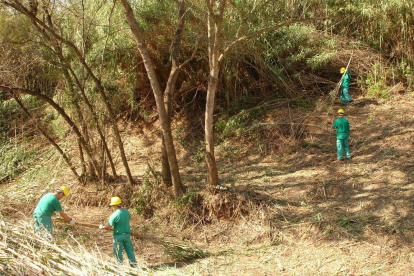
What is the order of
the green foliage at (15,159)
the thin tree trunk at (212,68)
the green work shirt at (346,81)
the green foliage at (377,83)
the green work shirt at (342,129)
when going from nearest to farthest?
the thin tree trunk at (212,68) → the green foliage at (15,159) → the green work shirt at (342,129) → the green work shirt at (346,81) → the green foliage at (377,83)

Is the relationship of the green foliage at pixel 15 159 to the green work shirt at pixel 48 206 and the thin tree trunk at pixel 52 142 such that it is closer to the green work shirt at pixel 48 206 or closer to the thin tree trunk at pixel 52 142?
the thin tree trunk at pixel 52 142

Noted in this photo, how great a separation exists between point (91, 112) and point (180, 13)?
Result: 2962 mm

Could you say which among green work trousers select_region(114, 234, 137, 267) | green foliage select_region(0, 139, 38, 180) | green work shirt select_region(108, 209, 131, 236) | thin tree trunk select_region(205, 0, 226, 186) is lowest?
green work trousers select_region(114, 234, 137, 267)

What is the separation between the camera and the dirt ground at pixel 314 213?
244 inches

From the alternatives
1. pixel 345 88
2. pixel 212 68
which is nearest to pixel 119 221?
pixel 212 68

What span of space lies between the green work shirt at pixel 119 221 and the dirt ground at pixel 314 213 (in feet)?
2.60

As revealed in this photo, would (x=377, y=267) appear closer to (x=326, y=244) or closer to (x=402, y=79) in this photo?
(x=326, y=244)

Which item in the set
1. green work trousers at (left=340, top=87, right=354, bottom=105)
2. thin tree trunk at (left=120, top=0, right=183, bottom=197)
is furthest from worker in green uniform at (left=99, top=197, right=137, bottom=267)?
green work trousers at (left=340, top=87, right=354, bottom=105)

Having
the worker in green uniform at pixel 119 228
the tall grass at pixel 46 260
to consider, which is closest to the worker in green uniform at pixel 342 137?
the worker in green uniform at pixel 119 228

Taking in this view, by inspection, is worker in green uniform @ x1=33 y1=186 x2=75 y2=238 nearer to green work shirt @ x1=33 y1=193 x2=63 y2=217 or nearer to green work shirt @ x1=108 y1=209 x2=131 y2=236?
green work shirt @ x1=33 y1=193 x2=63 y2=217

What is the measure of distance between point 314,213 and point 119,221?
3.62 m

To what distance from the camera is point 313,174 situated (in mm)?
9062

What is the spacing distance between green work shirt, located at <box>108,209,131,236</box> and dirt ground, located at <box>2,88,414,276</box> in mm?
793

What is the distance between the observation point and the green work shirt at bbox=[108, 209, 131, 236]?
6.18 meters
